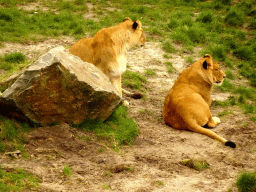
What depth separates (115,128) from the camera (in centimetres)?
654

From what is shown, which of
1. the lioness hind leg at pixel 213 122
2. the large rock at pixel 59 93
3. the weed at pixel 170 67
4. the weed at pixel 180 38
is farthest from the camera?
the weed at pixel 180 38

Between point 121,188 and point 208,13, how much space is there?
10.1 m

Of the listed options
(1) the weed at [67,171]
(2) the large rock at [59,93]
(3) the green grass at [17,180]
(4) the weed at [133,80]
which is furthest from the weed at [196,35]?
(3) the green grass at [17,180]

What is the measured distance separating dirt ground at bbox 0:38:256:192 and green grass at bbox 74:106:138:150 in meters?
0.15

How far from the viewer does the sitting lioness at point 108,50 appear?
25.3 feet

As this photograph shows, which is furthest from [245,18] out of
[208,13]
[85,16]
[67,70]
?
[67,70]

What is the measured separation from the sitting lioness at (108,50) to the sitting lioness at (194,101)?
125cm

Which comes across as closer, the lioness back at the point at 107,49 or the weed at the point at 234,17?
the lioness back at the point at 107,49

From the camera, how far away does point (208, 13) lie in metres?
13.4

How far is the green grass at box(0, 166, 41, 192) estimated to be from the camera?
4.11m

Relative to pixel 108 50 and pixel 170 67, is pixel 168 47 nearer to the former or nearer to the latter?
pixel 170 67

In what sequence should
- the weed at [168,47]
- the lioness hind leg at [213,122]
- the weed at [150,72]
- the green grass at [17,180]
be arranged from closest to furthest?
the green grass at [17,180] < the lioness hind leg at [213,122] < the weed at [150,72] < the weed at [168,47]

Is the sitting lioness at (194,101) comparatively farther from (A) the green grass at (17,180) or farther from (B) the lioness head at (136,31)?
(A) the green grass at (17,180)

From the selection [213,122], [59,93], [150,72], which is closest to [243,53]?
[150,72]
